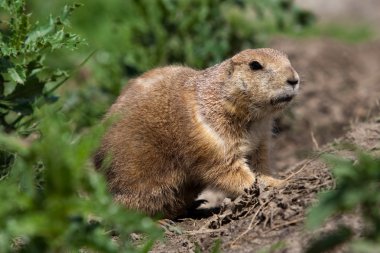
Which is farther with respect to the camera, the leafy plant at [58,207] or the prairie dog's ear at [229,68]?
the prairie dog's ear at [229,68]

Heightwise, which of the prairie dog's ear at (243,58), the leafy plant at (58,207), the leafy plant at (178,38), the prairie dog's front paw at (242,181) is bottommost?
the prairie dog's front paw at (242,181)

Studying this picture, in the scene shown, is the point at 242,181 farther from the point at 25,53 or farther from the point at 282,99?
the point at 25,53

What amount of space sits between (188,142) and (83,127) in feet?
9.10

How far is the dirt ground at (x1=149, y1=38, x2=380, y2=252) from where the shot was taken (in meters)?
4.65

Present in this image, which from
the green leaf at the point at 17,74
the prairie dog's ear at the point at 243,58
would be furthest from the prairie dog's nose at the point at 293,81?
the green leaf at the point at 17,74

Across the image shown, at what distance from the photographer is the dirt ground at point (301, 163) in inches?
183

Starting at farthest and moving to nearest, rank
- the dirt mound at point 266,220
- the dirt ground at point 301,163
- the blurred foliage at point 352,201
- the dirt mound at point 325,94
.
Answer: the dirt mound at point 325,94 → the dirt ground at point 301,163 → the dirt mound at point 266,220 → the blurred foliage at point 352,201

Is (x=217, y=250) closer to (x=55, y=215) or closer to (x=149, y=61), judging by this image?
(x=55, y=215)

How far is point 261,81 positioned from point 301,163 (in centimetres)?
76

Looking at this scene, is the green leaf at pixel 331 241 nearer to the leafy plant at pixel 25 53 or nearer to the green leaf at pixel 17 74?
the leafy plant at pixel 25 53

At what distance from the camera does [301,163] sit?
6.02 meters

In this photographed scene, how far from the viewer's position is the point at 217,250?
448 centimetres

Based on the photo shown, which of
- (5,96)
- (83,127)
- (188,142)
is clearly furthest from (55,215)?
(83,127)

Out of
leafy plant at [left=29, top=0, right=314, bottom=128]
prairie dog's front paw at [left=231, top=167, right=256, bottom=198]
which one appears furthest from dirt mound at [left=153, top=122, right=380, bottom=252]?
leafy plant at [left=29, top=0, right=314, bottom=128]
